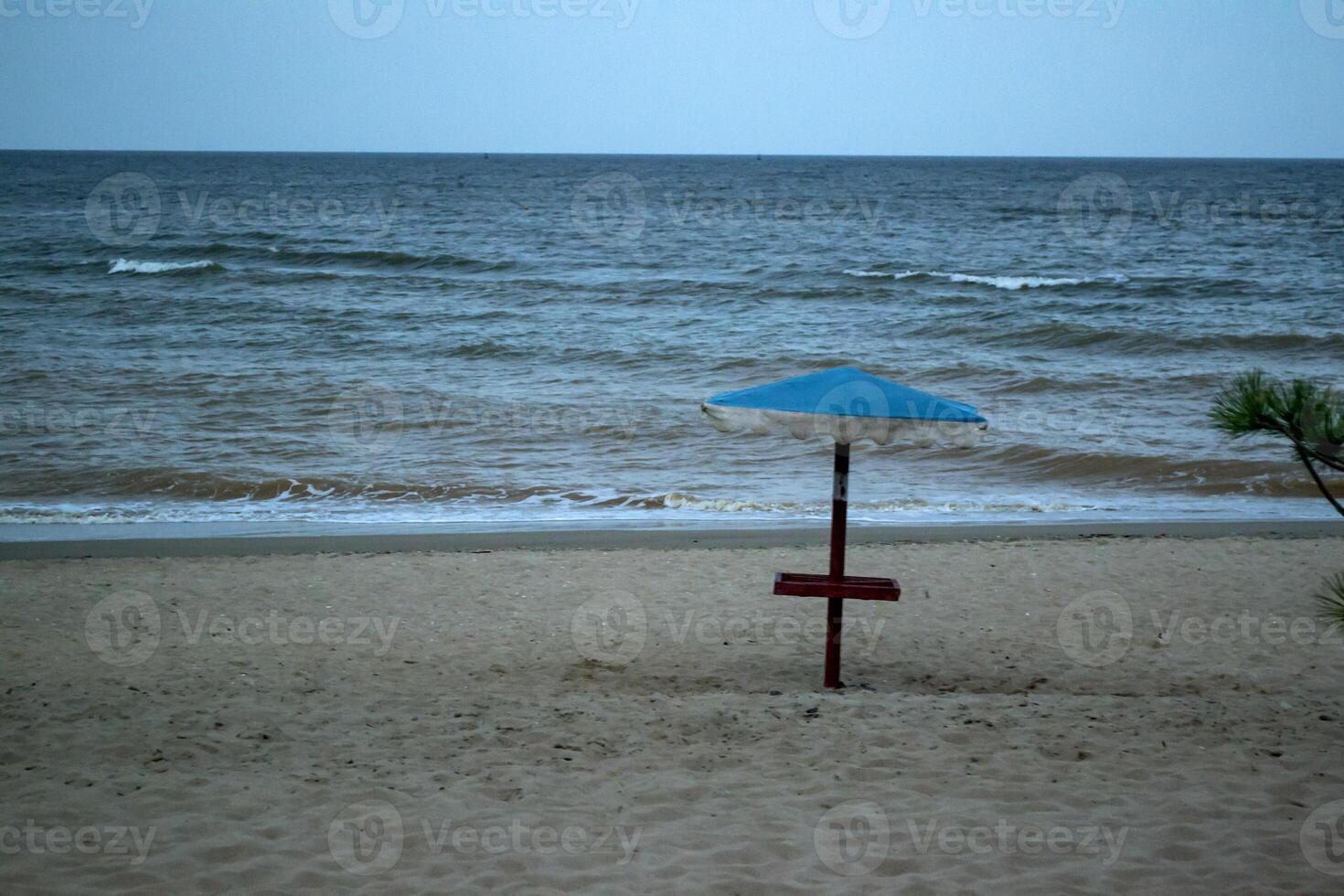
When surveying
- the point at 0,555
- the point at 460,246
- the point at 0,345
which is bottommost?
the point at 0,555

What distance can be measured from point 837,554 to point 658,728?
1366mm

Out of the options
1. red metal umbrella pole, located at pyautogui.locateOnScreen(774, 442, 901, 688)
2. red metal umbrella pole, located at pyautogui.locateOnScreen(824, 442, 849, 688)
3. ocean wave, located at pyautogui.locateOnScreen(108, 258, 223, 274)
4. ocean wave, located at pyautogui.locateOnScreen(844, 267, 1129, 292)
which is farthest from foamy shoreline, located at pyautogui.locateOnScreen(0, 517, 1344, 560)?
ocean wave, located at pyautogui.locateOnScreen(108, 258, 223, 274)

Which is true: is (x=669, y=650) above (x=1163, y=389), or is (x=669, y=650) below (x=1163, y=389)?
below

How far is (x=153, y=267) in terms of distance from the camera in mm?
30047

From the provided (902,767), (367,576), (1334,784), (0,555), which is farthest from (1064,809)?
(0,555)

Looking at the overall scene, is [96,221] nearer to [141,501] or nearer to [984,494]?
[141,501]

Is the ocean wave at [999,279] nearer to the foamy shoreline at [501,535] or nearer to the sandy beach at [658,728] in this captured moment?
the foamy shoreline at [501,535]

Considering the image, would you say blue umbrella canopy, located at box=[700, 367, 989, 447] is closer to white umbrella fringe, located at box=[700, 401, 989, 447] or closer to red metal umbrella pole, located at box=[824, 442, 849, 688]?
white umbrella fringe, located at box=[700, 401, 989, 447]

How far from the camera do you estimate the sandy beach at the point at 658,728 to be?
4.09 m

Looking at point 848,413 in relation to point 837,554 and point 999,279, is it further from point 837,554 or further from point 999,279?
point 999,279

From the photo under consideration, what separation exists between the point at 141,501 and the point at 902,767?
29.6 feet

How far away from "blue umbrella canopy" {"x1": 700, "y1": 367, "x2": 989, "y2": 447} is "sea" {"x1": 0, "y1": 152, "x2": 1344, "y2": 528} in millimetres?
1822

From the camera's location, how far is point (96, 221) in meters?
43.5

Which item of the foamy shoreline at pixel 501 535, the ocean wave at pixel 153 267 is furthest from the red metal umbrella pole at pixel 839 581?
the ocean wave at pixel 153 267
